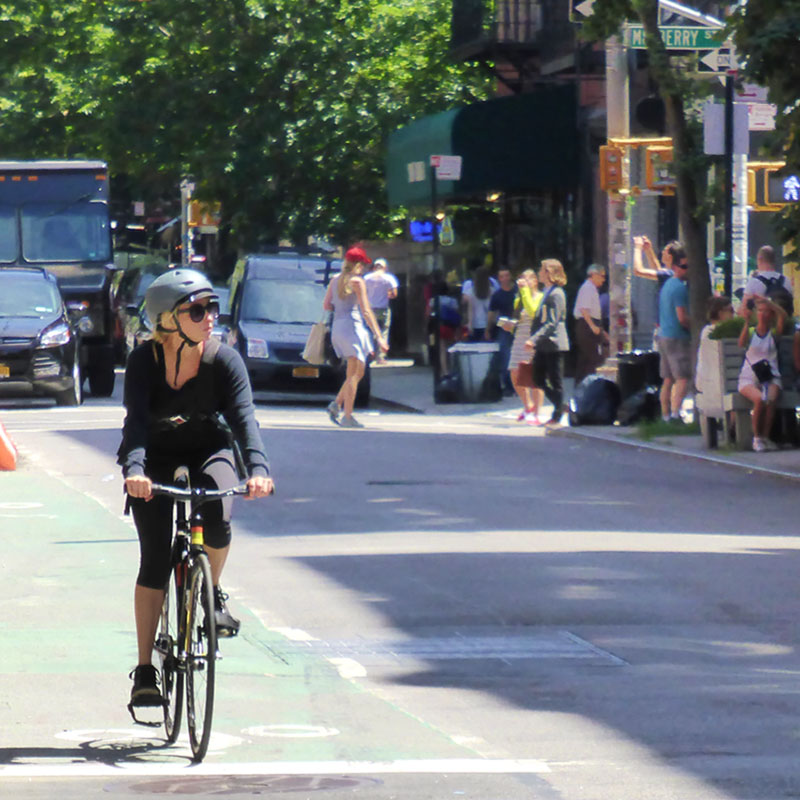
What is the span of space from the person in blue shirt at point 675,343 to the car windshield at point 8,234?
11.5m

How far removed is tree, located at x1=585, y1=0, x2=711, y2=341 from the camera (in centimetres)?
2114

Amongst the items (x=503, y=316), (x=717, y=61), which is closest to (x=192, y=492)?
(x=717, y=61)

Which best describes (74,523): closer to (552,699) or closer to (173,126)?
(552,699)

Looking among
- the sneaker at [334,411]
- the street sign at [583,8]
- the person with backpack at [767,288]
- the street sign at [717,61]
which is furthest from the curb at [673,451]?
the street sign at [583,8]

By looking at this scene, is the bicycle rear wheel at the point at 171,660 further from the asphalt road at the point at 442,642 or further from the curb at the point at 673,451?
the curb at the point at 673,451

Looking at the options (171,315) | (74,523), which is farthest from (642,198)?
(171,315)

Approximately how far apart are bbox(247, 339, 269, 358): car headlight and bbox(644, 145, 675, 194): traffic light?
21.1 ft

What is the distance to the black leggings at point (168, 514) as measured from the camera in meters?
7.07

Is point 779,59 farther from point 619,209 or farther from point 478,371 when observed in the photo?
point 478,371

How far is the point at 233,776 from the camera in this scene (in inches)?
259

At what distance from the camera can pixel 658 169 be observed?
2345cm

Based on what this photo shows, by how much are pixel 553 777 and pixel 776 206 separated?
17.3 metres

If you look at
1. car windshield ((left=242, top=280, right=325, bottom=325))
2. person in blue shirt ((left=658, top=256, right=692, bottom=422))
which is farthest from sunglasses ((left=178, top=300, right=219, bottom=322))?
car windshield ((left=242, top=280, right=325, bottom=325))

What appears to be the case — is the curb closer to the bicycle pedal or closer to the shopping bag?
the shopping bag
